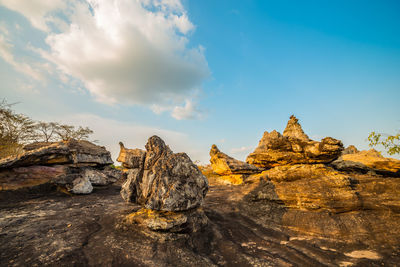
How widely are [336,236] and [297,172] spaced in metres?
4.62

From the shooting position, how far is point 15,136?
21656 mm

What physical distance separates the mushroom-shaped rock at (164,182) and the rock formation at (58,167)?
28.6ft

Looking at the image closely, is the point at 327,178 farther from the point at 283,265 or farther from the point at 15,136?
the point at 15,136

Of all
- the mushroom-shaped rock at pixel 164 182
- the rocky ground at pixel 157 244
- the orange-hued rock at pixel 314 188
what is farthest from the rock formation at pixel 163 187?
the orange-hued rock at pixel 314 188

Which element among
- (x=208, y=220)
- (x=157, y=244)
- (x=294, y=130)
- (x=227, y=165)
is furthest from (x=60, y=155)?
(x=294, y=130)

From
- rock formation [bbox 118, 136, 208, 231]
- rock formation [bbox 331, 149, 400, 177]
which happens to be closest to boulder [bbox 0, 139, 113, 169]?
rock formation [bbox 118, 136, 208, 231]

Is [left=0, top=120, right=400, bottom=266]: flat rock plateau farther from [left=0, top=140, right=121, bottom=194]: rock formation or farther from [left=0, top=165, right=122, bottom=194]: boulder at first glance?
[left=0, top=140, right=121, bottom=194]: rock formation

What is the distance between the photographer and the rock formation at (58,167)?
1299 centimetres

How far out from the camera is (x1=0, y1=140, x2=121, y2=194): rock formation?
12992 mm

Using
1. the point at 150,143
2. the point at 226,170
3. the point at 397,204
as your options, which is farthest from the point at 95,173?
the point at 397,204

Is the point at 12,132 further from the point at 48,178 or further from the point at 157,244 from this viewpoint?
the point at 157,244

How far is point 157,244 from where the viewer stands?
22.6ft

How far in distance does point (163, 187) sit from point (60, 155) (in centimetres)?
1454

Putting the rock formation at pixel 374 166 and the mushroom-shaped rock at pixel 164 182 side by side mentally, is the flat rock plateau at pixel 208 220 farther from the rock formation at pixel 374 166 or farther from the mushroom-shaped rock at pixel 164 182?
the rock formation at pixel 374 166
